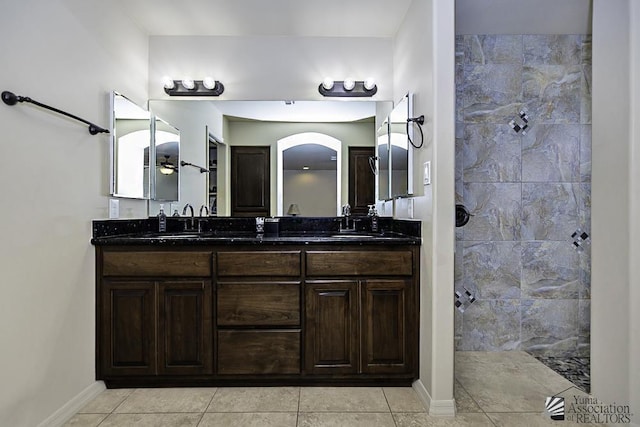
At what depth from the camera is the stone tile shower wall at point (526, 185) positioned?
2795 millimetres

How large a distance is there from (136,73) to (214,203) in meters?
1.10

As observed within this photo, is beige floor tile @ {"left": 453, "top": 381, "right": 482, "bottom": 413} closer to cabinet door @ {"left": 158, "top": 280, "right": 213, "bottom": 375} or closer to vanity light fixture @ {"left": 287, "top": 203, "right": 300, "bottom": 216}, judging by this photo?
cabinet door @ {"left": 158, "top": 280, "right": 213, "bottom": 375}

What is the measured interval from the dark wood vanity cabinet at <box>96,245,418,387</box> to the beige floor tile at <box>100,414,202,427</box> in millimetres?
276

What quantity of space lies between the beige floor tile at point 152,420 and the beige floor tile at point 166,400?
0.15 feet

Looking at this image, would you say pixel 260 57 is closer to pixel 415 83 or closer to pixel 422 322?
pixel 415 83

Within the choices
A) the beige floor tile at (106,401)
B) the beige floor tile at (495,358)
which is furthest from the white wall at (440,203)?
the beige floor tile at (106,401)

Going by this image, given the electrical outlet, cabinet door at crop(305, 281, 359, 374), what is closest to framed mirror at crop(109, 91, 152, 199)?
cabinet door at crop(305, 281, 359, 374)

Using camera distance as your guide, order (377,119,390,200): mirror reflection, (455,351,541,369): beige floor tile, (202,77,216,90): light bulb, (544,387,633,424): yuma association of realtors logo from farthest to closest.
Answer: (202,77,216,90): light bulb → (377,119,390,200): mirror reflection → (455,351,541,369): beige floor tile → (544,387,633,424): yuma association of realtors logo

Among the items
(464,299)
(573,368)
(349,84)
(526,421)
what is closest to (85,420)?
Result: (526,421)

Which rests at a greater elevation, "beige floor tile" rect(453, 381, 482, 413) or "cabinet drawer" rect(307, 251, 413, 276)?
"cabinet drawer" rect(307, 251, 413, 276)

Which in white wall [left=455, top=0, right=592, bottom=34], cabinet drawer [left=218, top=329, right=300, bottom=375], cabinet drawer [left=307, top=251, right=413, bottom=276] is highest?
white wall [left=455, top=0, right=592, bottom=34]

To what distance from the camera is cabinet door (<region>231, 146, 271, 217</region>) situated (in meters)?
2.94

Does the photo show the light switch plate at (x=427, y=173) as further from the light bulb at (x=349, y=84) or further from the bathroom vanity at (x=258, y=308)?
the light bulb at (x=349, y=84)

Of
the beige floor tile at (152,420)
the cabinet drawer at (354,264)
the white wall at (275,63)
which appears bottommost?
the beige floor tile at (152,420)
